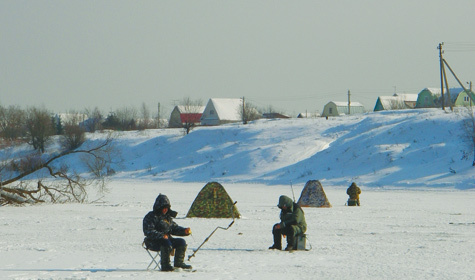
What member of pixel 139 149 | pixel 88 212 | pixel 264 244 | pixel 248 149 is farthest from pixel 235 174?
pixel 264 244

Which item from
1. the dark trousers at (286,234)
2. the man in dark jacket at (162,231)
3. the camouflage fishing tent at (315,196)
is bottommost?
the camouflage fishing tent at (315,196)

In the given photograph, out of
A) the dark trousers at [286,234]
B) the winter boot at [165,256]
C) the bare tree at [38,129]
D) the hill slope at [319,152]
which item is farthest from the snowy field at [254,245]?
the bare tree at [38,129]

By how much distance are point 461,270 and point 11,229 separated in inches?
486

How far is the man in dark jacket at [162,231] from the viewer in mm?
12859

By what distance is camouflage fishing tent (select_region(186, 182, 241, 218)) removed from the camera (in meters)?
25.0

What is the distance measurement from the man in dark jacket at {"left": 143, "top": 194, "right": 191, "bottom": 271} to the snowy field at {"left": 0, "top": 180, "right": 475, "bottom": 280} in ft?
1.26

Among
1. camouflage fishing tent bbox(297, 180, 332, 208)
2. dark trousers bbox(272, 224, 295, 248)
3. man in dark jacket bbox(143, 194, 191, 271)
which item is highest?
man in dark jacket bbox(143, 194, 191, 271)

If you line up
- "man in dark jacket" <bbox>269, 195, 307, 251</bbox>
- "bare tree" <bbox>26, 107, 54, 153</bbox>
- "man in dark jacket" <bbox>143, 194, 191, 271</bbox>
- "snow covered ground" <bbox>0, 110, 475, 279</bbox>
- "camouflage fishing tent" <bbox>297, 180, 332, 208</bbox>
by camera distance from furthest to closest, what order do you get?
"bare tree" <bbox>26, 107, 54, 153</bbox>
"camouflage fishing tent" <bbox>297, 180, 332, 208</bbox>
"man in dark jacket" <bbox>269, 195, 307, 251</bbox>
"snow covered ground" <bbox>0, 110, 475, 279</bbox>
"man in dark jacket" <bbox>143, 194, 191, 271</bbox>

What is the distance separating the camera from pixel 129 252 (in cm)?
1580

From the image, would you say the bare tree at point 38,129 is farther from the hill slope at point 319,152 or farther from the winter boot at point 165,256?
the winter boot at point 165,256

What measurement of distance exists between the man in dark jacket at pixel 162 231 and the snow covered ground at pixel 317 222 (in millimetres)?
374

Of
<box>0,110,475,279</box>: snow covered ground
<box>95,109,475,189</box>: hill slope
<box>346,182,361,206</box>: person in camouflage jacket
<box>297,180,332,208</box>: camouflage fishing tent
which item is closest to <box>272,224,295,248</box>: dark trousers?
<box>0,110,475,279</box>: snow covered ground

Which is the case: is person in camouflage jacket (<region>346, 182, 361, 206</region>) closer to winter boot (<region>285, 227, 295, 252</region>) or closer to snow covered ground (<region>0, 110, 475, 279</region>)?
snow covered ground (<region>0, 110, 475, 279</region>)

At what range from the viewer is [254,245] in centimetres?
1722
